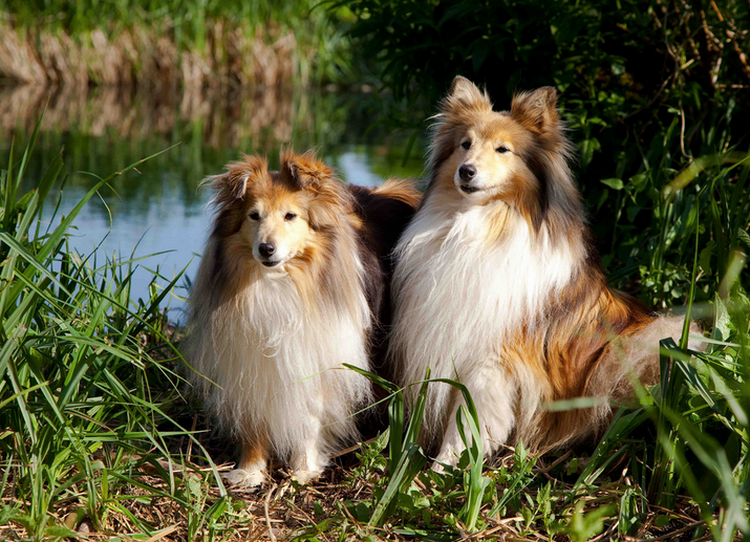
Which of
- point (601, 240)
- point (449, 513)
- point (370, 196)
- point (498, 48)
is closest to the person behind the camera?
point (449, 513)

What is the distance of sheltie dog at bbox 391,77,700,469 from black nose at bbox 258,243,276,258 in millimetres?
663

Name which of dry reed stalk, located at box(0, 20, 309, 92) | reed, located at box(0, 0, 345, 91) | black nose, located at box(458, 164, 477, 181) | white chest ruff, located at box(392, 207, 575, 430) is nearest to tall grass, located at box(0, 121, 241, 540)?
white chest ruff, located at box(392, 207, 575, 430)

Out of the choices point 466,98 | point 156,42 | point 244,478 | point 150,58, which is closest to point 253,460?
point 244,478

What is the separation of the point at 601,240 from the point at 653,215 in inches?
18.4

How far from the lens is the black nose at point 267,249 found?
3098 millimetres

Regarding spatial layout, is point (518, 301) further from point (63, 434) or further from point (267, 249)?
point (63, 434)

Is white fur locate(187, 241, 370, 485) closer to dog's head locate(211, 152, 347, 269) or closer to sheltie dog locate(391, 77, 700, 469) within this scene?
dog's head locate(211, 152, 347, 269)

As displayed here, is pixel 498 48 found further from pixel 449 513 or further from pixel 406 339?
pixel 449 513

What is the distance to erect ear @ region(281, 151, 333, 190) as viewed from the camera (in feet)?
10.7

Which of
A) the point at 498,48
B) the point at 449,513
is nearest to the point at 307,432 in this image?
the point at 449,513

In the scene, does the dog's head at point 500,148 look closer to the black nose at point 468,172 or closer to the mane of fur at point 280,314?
the black nose at point 468,172

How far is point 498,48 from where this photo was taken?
14.1ft

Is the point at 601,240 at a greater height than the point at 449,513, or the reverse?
the point at 601,240

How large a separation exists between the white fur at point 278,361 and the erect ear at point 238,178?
249mm
